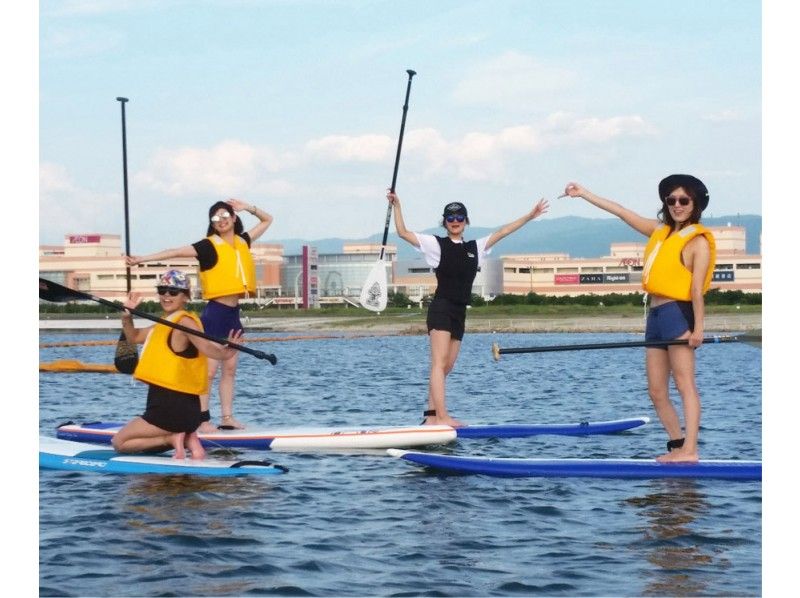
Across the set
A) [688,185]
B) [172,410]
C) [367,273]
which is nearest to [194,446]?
[172,410]

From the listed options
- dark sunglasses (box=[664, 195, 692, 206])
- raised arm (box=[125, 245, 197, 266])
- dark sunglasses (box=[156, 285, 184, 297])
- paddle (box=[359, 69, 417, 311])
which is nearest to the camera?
dark sunglasses (box=[664, 195, 692, 206])

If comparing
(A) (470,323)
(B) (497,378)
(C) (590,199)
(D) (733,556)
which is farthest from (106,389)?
(A) (470,323)

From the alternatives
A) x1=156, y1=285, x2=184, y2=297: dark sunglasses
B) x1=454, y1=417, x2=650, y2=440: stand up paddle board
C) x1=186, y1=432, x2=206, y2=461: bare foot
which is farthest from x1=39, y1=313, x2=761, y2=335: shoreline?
x1=156, y1=285, x2=184, y2=297: dark sunglasses

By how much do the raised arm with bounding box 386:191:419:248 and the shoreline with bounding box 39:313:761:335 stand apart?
198ft

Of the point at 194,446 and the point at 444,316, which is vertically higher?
the point at 444,316

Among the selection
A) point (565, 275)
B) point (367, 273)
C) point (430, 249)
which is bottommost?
point (430, 249)

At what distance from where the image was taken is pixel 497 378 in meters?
27.0

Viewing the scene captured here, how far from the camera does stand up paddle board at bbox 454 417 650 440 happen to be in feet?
41.3

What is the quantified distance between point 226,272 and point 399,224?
5.66ft

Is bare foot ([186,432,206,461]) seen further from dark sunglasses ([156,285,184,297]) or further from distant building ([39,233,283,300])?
distant building ([39,233,283,300])

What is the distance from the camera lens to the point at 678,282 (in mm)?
9164

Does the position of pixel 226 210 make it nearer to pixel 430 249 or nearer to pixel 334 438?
pixel 430 249

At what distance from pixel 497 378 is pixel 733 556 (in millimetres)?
19697
